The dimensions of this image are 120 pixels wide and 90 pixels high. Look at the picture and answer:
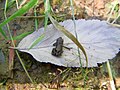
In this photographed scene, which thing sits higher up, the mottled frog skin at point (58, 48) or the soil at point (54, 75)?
the mottled frog skin at point (58, 48)

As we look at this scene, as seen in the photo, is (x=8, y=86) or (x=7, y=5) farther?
(x=7, y=5)

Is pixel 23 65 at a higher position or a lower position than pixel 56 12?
lower

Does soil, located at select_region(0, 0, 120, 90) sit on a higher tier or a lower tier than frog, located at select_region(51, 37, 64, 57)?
lower

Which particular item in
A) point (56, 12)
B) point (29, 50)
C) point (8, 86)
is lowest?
point (8, 86)

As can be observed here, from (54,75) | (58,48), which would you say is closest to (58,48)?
(58,48)

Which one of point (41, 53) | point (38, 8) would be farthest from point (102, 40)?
point (38, 8)

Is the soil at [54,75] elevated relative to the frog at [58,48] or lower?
lower

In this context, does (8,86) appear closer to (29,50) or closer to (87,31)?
(29,50)

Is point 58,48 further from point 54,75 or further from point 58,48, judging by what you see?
point 54,75
